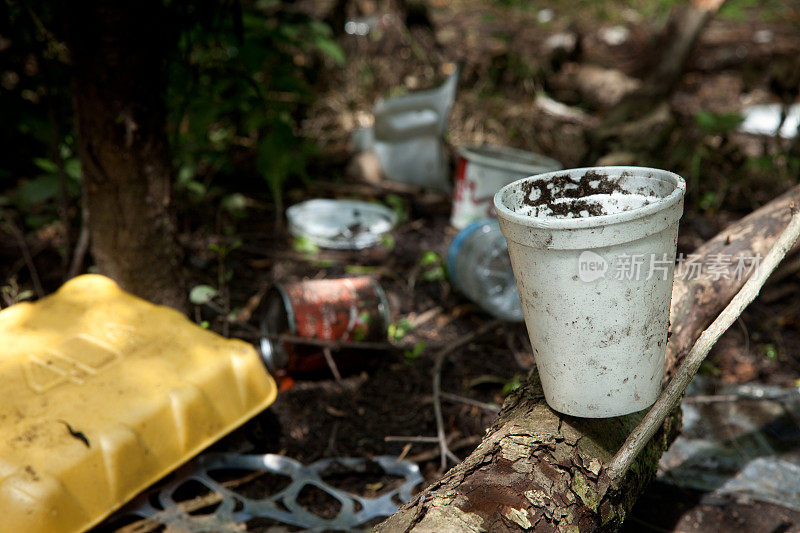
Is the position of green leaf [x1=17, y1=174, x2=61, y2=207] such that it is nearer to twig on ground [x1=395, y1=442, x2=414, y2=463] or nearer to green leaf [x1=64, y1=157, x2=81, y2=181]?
green leaf [x1=64, y1=157, x2=81, y2=181]

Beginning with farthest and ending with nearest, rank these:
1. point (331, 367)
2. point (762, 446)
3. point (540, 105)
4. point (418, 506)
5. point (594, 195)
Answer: point (540, 105) → point (331, 367) → point (762, 446) → point (594, 195) → point (418, 506)

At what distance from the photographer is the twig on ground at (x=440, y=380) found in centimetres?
197

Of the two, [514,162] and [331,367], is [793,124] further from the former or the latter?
[331,367]

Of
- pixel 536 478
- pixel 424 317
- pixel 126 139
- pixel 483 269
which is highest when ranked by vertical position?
pixel 126 139

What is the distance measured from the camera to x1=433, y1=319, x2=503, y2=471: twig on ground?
77.4 inches

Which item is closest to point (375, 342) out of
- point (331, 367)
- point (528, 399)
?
point (331, 367)

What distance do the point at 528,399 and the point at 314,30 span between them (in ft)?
8.34

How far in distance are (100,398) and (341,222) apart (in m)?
2.01

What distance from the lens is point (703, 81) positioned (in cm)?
600

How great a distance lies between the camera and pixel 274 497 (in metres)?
1.82

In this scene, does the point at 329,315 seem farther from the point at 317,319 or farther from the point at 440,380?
the point at 440,380

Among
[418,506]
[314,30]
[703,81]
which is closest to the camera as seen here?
[418,506]

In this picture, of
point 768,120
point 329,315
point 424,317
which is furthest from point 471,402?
point 768,120

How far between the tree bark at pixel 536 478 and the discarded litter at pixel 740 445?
0.45 meters
